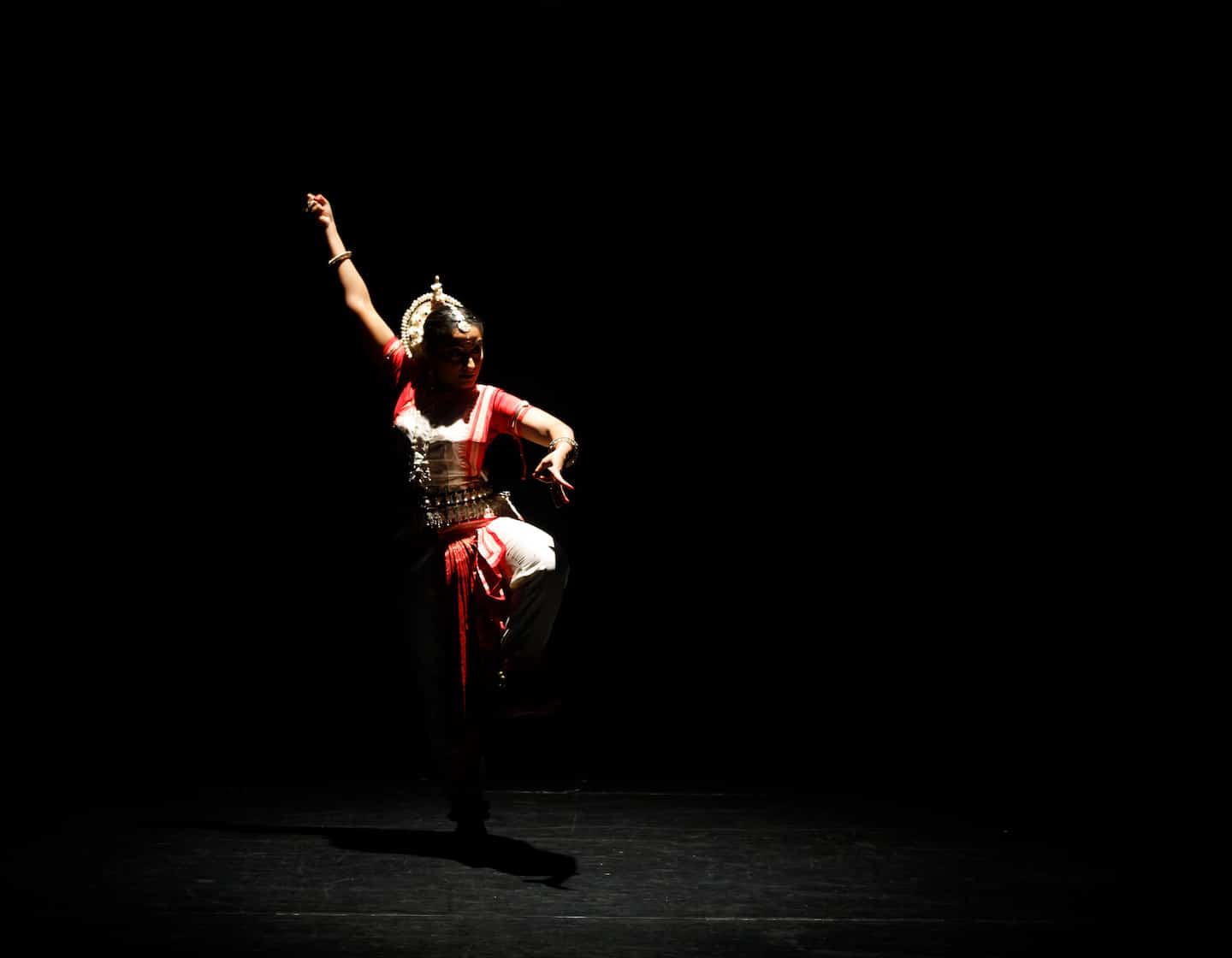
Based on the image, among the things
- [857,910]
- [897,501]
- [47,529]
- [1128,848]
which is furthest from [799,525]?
[47,529]

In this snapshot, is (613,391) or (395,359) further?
(613,391)

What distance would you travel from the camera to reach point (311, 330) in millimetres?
4324

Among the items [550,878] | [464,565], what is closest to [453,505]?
[464,565]

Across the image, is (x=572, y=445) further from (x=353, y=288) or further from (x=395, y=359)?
(x=353, y=288)

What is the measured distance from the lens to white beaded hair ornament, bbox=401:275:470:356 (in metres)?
3.34

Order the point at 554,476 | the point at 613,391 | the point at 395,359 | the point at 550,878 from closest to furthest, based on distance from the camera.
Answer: the point at 550,878, the point at 554,476, the point at 395,359, the point at 613,391

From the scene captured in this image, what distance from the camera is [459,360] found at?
3211 mm

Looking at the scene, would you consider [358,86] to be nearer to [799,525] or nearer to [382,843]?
[799,525]

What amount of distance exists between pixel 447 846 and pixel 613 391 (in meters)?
1.67

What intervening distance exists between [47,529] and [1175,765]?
11.2 feet

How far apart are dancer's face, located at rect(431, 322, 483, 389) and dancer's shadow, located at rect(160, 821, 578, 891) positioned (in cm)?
103

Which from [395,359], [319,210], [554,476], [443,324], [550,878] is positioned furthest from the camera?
[319,210]

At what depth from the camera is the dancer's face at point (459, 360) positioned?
319cm

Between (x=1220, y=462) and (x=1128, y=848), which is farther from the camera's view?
(x=1220, y=462)
